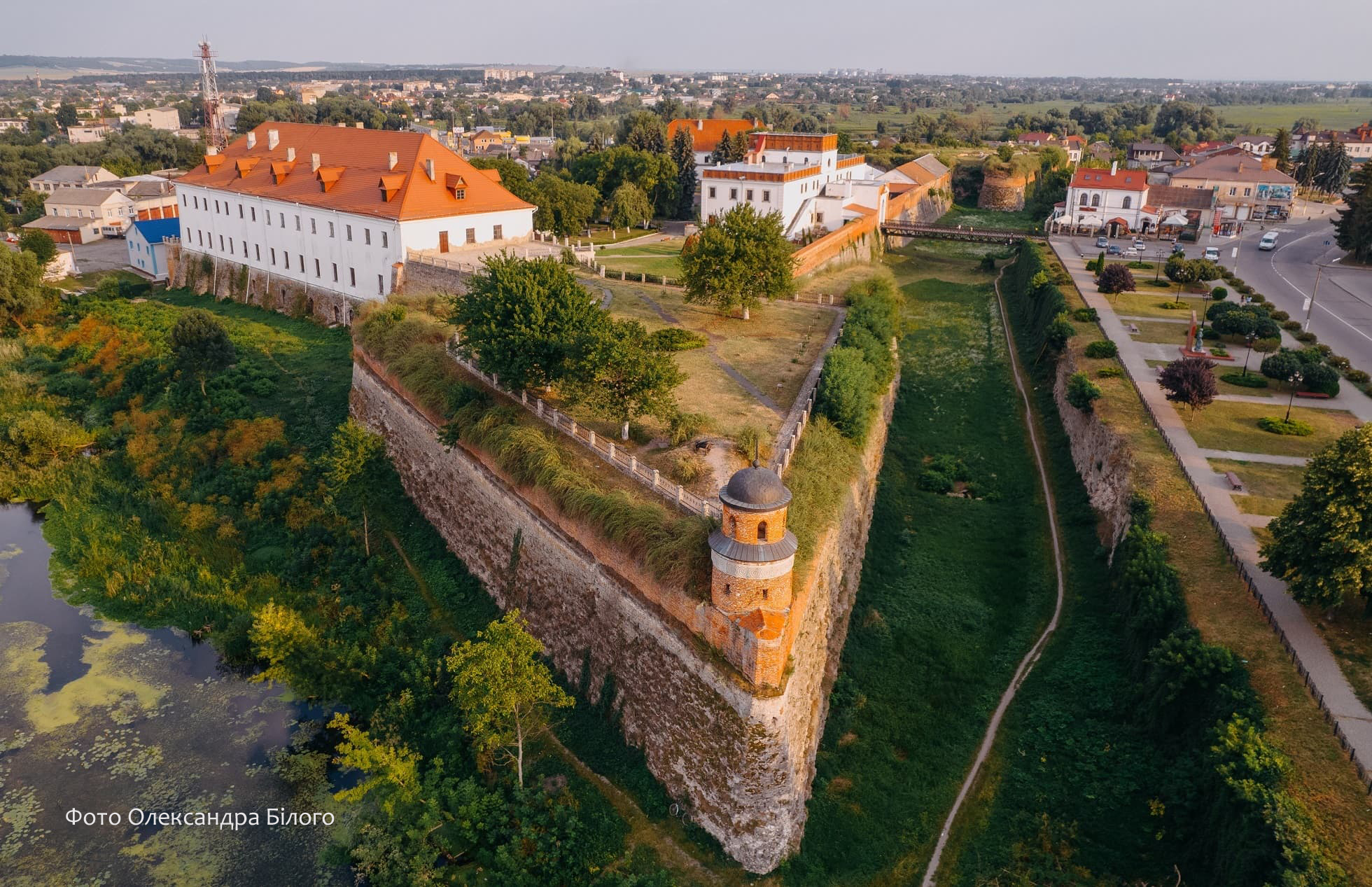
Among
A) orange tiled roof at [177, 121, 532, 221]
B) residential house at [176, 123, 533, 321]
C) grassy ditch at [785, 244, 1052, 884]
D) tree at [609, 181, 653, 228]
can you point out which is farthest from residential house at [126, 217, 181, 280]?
grassy ditch at [785, 244, 1052, 884]

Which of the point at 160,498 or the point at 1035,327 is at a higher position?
the point at 1035,327

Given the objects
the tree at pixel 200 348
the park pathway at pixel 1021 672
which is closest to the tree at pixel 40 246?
the tree at pixel 200 348

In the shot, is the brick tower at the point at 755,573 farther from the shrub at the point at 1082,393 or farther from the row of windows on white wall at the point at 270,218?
the row of windows on white wall at the point at 270,218

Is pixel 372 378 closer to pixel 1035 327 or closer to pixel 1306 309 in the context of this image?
pixel 1035 327

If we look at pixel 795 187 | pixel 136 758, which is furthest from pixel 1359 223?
pixel 136 758

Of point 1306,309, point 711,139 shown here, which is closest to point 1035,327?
point 1306,309

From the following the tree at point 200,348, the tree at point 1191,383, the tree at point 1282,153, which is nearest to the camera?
the tree at point 1191,383
